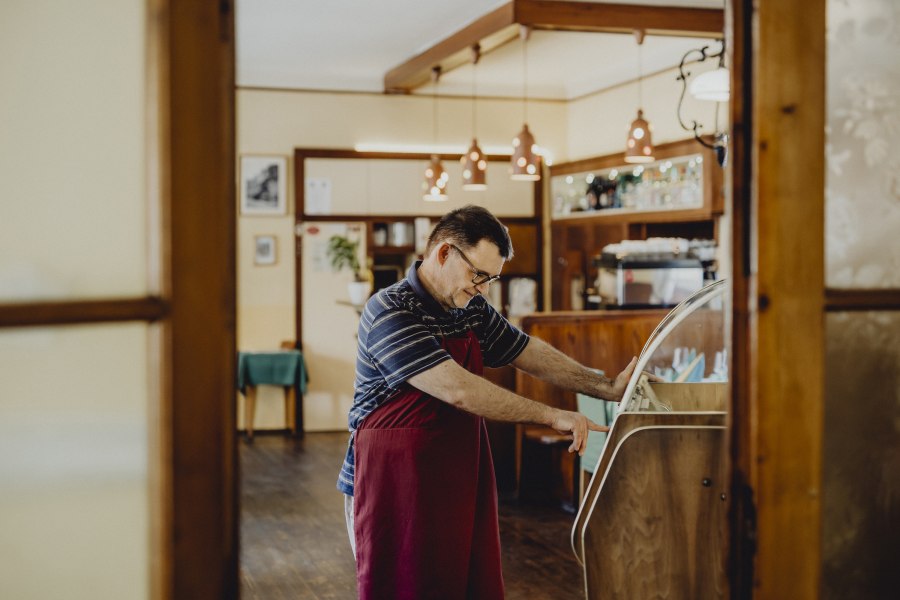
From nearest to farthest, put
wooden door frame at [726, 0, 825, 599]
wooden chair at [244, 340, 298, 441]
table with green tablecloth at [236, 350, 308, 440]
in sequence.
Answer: wooden door frame at [726, 0, 825, 599]
table with green tablecloth at [236, 350, 308, 440]
wooden chair at [244, 340, 298, 441]

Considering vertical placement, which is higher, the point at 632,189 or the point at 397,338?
the point at 632,189

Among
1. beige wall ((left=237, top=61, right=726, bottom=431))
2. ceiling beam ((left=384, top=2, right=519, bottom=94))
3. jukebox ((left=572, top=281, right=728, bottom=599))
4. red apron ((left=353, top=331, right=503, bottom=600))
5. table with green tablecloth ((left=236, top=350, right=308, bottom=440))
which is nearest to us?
jukebox ((left=572, top=281, right=728, bottom=599))

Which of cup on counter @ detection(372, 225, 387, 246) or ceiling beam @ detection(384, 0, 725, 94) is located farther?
cup on counter @ detection(372, 225, 387, 246)

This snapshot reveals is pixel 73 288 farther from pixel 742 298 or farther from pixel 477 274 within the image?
pixel 477 274

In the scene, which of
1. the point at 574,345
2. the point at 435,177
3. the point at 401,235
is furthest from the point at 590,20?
the point at 401,235

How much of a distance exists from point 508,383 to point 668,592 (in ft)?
12.7

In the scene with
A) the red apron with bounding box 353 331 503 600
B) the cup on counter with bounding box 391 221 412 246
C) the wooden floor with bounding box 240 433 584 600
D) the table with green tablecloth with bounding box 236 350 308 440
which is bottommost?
the wooden floor with bounding box 240 433 584 600

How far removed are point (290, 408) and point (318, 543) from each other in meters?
3.70

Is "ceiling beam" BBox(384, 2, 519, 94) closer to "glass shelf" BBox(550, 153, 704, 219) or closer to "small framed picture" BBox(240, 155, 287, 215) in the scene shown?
"small framed picture" BBox(240, 155, 287, 215)

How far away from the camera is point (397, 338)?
8.12ft

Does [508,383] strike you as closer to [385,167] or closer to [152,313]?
[385,167]

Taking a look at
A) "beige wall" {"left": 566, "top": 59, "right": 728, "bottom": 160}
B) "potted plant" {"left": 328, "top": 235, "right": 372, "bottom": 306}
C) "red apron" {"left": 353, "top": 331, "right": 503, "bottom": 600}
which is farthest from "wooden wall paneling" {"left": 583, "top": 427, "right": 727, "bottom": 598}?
"potted plant" {"left": 328, "top": 235, "right": 372, "bottom": 306}

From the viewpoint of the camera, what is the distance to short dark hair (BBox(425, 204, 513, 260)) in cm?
264

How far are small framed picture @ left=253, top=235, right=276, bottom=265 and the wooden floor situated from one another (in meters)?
2.27
